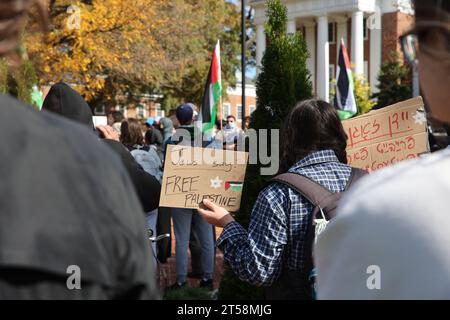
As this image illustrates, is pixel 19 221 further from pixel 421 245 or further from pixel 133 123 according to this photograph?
pixel 133 123

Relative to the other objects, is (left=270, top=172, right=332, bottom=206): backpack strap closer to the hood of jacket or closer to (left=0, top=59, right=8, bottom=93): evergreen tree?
the hood of jacket

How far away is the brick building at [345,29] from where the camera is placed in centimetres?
4441

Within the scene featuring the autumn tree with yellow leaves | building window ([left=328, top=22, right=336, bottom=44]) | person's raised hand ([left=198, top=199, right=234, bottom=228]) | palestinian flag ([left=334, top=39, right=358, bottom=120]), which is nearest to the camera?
person's raised hand ([left=198, top=199, right=234, bottom=228])

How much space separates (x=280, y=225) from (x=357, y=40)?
4446 centimetres

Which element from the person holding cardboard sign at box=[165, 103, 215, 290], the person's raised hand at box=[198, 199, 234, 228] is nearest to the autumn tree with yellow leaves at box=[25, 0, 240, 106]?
the person holding cardboard sign at box=[165, 103, 215, 290]

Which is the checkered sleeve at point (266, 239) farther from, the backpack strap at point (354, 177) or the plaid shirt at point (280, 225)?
the backpack strap at point (354, 177)

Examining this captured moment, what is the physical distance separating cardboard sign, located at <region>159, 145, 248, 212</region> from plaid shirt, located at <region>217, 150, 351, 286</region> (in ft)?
2.02

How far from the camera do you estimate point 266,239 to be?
2.70 meters

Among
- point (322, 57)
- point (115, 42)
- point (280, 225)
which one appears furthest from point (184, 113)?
point (322, 57)

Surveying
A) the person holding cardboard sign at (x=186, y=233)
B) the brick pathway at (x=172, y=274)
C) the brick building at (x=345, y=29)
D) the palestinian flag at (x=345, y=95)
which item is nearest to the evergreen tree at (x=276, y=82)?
the person holding cardboard sign at (x=186, y=233)

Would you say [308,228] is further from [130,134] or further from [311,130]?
[130,134]

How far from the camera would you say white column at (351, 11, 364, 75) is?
147ft

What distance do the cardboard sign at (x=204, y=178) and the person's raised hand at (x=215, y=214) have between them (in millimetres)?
155

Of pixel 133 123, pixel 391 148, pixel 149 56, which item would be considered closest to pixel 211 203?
pixel 391 148
